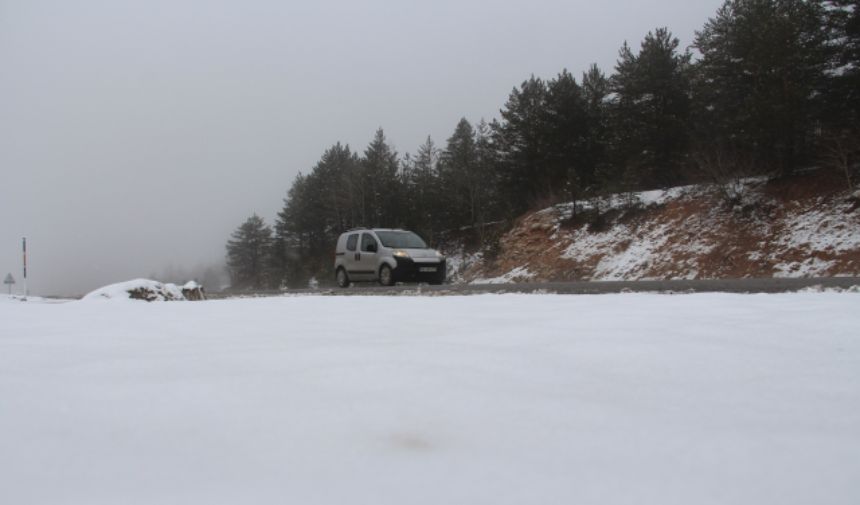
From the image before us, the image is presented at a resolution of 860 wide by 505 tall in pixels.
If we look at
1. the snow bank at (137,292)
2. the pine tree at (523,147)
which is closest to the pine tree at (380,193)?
the pine tree at (523,147)

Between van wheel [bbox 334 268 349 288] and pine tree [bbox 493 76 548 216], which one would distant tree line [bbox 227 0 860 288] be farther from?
van wheel [bbox 334 268 349 288]

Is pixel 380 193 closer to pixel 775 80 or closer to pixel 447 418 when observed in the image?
pixel 775 80

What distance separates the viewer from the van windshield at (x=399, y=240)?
1348 centimetres

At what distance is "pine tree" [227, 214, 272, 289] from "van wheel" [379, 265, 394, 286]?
45.3 metres

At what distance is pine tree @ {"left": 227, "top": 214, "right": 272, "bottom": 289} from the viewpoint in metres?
56.7

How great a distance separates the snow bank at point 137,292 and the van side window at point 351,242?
19.1ft

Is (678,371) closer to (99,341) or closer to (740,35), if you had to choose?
(99,341)

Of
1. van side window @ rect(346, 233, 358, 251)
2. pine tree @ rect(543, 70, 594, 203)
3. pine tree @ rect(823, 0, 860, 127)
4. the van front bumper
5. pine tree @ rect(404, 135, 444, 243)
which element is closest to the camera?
the van front bumper

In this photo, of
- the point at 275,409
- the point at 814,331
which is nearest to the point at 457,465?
the point at 275,409

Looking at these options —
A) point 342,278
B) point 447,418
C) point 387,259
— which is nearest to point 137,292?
point 387,259

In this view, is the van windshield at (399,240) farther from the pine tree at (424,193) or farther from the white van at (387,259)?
the pine tree at (424,193)

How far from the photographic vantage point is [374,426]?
5.14 feet

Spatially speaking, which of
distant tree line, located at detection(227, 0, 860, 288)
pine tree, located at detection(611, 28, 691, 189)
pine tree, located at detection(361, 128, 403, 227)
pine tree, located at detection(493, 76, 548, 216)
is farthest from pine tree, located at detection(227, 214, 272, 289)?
pine tree, located at detection(611, 28, 691, 189)

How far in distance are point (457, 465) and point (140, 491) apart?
758 mm
